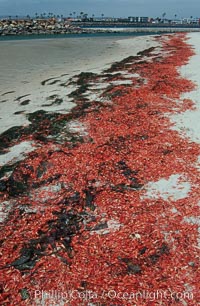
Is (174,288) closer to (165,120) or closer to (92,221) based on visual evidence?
(92,221)

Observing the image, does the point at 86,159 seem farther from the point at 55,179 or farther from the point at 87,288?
the point at 87,288

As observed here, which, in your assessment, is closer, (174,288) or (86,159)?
(174,288)

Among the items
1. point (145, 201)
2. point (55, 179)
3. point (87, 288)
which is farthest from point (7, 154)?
point (87, 288)

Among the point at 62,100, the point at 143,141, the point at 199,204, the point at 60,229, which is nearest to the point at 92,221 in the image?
the point at 60,229

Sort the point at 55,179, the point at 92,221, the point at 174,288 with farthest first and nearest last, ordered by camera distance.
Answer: the point at 55,179
the point at 92,221
the point at 174,288

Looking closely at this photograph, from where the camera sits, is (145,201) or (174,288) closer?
(174,288)

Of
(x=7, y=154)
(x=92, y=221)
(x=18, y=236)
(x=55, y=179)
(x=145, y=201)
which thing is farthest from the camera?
(x=7, y=154)
